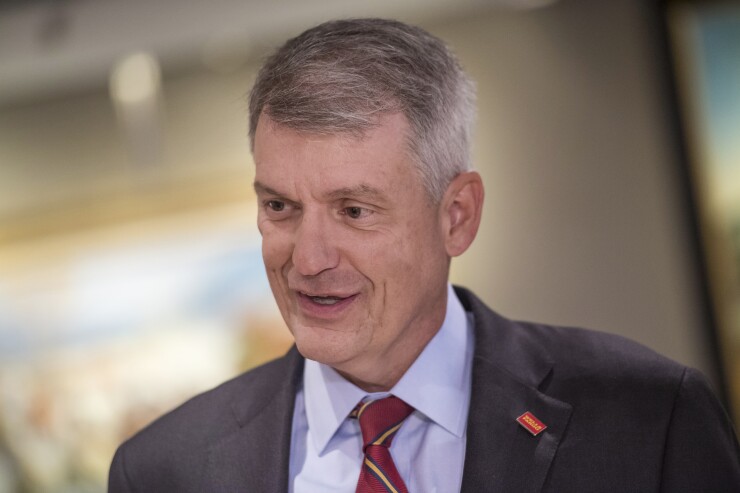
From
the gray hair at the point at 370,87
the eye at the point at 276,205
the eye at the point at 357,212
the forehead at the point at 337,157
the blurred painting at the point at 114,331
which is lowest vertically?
the blurred painting at the point at 114,331

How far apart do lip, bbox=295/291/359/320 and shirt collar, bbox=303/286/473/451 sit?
0.21 meters

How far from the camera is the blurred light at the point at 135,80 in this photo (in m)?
4.38

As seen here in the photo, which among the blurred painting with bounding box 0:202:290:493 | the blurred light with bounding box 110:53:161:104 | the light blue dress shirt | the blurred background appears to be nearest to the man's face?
the light blue dress shirt

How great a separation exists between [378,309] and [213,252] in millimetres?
2753

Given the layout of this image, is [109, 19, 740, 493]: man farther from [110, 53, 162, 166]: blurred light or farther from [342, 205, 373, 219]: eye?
[110, 53, 162, 166]: blurred light

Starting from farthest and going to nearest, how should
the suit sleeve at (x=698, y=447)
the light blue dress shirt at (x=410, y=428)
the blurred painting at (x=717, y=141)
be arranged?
the blurred painting at (x=717, y=141) → the light blue dress shirt at (x=410, y=428) → the suit sleeve at (x=698, y=447)

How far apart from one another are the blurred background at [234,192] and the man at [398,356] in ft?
6.54

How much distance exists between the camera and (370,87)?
1698 mm

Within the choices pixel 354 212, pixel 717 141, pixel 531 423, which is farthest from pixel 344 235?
pixel 717 141

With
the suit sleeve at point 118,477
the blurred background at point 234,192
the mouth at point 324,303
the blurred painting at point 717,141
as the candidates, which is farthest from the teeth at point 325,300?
the blurred painting at point 717,141

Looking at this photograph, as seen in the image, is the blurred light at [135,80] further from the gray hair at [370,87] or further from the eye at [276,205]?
the eye at [276,205]

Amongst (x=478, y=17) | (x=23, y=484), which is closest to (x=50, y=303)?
(x=23, y=484)

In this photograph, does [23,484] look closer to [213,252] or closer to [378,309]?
[213,252]

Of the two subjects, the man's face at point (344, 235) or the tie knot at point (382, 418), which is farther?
the tie knot at point (382, 418)
